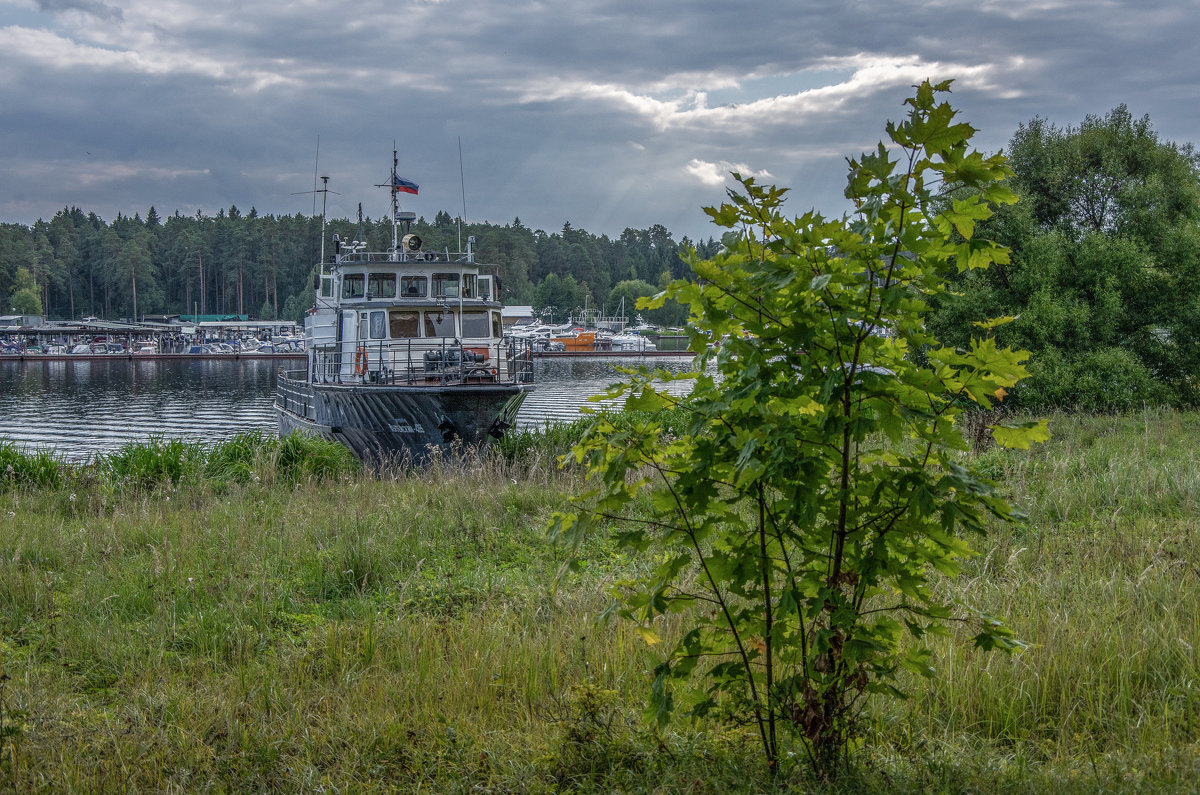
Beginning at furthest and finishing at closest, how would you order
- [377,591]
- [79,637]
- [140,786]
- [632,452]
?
1. [377,591]
2. [79,637]
3. [140,786]
4. [632,452]

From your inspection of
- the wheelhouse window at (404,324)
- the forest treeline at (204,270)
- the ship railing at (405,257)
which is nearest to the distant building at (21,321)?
the forest treeline at (204,270)

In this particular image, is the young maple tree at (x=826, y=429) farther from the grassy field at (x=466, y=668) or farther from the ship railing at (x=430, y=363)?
the ship railing at (x=430, y=363)

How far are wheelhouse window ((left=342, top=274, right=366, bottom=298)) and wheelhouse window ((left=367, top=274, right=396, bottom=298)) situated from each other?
11.6 inches

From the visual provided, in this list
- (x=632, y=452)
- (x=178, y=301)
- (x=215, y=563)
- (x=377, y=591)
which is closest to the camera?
(x=632, y=452)

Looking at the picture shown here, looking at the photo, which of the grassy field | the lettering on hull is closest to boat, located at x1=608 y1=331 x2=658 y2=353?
the lettering on hull

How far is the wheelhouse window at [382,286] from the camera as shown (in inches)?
832

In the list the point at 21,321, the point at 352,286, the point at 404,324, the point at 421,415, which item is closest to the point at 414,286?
the point at 404,324

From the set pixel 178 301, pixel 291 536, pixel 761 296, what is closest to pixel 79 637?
pixel 291 536

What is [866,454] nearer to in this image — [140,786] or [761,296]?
[761,296]

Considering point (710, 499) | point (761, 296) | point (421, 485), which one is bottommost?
point (421, 485)

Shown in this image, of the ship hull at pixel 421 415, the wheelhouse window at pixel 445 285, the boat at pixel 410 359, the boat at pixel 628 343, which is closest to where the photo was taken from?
the ship hull at pixel 421 415

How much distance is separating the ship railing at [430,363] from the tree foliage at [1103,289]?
1056 cm

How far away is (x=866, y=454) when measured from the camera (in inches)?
137

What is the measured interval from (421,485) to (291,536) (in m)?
3.59
